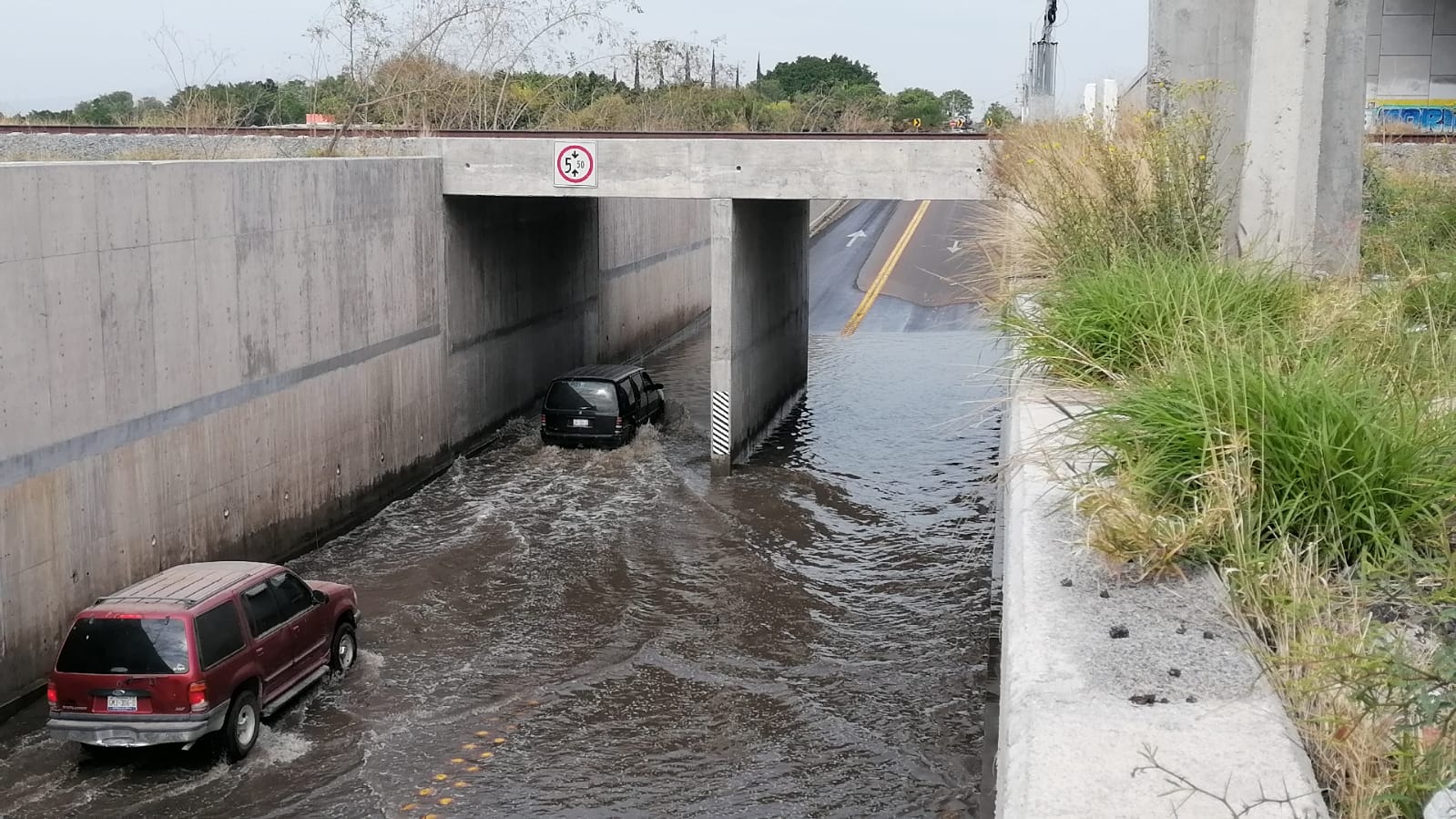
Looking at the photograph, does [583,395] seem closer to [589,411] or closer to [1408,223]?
[589,411]

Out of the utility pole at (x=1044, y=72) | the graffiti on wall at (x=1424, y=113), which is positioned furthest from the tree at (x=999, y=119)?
the graffiti on wall at (x=1424, y=113)

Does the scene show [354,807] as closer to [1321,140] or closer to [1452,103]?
[1321,140]

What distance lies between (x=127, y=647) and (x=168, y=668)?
396 mm

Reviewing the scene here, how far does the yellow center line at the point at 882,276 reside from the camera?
3934 centimetres

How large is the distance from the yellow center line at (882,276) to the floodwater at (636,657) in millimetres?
14731

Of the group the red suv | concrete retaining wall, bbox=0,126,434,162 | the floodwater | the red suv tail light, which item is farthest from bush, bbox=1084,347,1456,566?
concrete retaining wall, bbox=0,126,434,162

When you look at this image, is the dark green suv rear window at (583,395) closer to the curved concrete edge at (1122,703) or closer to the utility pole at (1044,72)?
the utility pole at (1044,72)

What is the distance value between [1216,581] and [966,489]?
1734cm

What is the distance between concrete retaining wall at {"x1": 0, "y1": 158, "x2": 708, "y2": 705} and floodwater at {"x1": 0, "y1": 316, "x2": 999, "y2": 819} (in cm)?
107

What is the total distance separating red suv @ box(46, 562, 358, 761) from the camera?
35.8 feet

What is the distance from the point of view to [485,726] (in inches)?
491

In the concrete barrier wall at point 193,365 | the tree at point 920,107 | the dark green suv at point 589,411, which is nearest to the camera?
the concrete barrier wall at point 193,365

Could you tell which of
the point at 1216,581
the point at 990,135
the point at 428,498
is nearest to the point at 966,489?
the point at 990,135

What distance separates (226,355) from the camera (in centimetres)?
1650
